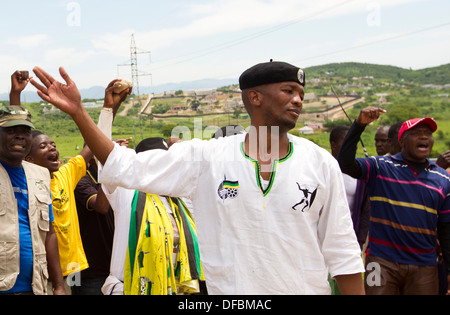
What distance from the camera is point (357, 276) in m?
2.49

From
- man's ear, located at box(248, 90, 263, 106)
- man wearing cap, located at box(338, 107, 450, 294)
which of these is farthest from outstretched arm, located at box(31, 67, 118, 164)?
man wearing cap, located at box(338, 107, 450, 294)

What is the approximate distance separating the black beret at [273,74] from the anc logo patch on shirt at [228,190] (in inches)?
21.7

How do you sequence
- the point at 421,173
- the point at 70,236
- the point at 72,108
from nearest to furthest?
the point at 72,108 → the point at 70,236 → the point at 421,173

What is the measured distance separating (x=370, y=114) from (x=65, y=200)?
2667 millimetres

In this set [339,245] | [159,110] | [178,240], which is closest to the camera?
[339,245]

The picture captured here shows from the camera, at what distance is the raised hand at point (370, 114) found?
3883mm

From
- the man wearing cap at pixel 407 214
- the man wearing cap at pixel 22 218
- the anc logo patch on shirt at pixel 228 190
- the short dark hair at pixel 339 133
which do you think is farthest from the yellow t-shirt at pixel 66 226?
the short dark hair at pixel 339 133

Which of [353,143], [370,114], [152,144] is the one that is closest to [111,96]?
[152,144]

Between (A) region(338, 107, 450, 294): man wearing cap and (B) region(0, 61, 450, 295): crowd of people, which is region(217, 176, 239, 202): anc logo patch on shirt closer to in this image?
(B) region(0, 61, 450, 295): crowd of people

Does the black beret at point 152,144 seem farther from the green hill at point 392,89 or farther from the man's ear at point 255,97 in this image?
the green hill at point 392,89

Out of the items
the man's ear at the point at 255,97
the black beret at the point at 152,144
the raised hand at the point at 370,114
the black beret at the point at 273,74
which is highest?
the black beret at the point at 273,74
